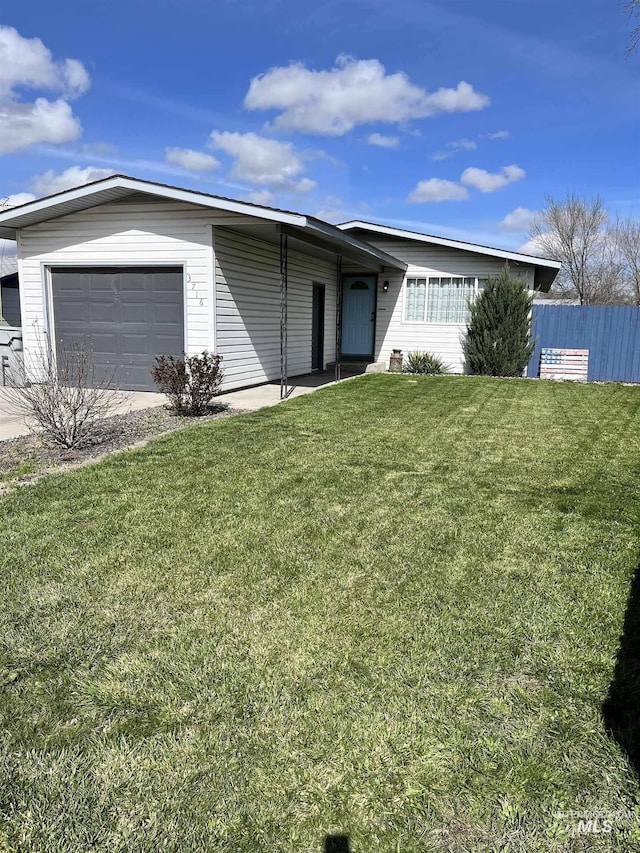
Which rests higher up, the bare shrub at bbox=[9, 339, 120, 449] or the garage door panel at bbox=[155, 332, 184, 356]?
the garage door panel at bbox=[155, 332, 184, 356]

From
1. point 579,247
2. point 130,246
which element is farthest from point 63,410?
point 579,247

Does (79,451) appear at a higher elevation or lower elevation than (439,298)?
lower

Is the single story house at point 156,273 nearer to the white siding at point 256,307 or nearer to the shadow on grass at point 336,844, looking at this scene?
the white siding at point 256,307

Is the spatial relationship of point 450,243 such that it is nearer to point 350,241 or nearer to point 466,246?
point 466,246

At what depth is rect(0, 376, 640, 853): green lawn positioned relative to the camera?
5.52 feet

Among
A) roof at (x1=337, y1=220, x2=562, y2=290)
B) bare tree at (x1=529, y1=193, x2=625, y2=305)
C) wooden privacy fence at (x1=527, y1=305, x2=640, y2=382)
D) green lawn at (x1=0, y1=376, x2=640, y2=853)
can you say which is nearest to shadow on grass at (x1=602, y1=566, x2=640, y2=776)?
green lawn at (x1=0, y1=376, x2=640, y2=853)

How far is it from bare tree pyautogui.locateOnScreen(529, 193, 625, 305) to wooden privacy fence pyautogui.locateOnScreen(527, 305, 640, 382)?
67.2 ft

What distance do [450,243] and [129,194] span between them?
8124 millimetres

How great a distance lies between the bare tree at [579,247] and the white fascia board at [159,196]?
27.8 metres

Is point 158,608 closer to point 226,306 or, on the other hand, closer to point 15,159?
point 226,306

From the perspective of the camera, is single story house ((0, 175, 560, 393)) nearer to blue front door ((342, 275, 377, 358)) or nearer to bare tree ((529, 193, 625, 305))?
blue front door ((342, 275, 377, 358))

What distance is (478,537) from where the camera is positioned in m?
3.69

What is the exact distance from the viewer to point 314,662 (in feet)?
7.82

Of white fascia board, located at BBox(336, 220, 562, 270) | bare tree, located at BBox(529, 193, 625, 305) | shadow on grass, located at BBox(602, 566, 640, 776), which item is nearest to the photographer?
shadow on grass, located at BBox(602, 566, 640, 776)
